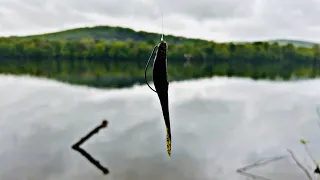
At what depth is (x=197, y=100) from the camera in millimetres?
27109

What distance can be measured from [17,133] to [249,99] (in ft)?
60.1

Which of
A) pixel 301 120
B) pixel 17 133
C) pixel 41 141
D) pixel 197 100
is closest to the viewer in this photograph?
pixel 41 141

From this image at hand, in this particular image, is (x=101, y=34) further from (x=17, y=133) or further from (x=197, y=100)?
(x=17, y=133)

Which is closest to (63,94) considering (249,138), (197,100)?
(197,100)

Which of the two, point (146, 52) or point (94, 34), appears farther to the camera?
point (94, 34)

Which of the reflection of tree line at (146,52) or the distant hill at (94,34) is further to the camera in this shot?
the distant hill at (94,34)

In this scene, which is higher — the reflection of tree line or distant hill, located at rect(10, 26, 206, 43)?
distant hill, located at rect(10, 26, 206, 43)

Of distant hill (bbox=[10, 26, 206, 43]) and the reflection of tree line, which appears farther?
distant hill (bbox=[10, 26, 206, 43])

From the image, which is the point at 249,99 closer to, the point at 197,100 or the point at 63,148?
the point at 197,100

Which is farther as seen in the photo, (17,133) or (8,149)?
(17,133)

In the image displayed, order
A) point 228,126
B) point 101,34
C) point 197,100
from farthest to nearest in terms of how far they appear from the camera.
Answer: point 101,34
point 197,100
point 228,126

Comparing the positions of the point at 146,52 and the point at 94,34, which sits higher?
the point at 94,34

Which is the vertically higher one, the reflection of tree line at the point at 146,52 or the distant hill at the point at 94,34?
the distant hill at the point at 94,34

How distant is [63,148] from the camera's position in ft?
45.5
